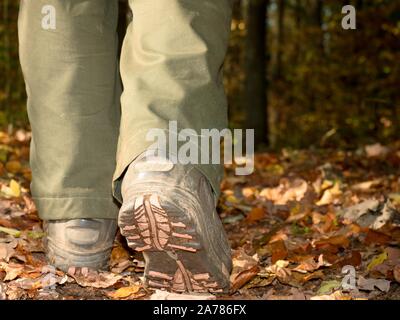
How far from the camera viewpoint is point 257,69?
9297mm

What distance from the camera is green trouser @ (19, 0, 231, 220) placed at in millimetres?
1721

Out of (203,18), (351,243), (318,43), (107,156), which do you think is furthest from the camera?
(318,43)

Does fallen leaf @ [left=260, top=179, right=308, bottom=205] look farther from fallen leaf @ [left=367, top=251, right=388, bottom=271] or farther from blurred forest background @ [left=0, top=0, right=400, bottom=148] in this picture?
blurred forest background @ [left=0, top=0, right=400, bottom=148]

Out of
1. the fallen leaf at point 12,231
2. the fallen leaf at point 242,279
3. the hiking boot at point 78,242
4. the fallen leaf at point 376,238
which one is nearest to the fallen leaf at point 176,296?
the fallen leaf at point 242,279

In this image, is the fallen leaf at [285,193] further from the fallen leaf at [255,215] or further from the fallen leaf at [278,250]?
the fallen leaf at [278,250]

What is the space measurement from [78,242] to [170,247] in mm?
465

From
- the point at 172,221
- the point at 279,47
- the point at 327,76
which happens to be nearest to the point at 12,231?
the point at 172,221

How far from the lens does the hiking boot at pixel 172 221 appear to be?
1.62 m

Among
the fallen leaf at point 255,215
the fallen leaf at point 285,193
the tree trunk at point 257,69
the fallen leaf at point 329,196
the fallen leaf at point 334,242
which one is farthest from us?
the tree trunk at point 257,69

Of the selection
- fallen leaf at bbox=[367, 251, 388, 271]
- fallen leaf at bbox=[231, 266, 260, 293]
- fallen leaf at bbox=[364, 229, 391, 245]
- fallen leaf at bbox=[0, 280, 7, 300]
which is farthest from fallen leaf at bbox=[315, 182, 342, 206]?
fallen leaf at bbox=[0, 280, 7, 300]
